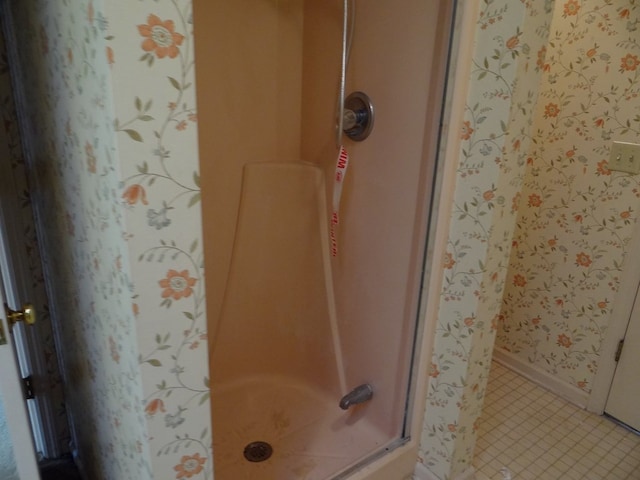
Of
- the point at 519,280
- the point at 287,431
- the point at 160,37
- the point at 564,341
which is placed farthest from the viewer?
the point at 519,280

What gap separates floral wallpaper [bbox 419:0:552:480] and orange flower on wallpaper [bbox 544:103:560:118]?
2.70 ft

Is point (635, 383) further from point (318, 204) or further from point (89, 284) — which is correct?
point (89, 284)

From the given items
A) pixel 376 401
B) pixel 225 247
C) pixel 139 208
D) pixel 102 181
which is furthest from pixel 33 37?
pixel 376 401

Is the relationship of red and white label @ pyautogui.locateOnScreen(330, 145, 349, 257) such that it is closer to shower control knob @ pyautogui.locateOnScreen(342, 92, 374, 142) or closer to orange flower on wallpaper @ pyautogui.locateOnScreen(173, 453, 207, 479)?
shower control knob @ pyautogui.locateOnScreen(342, 92, 374, 142)

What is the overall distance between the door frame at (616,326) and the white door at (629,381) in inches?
0.6

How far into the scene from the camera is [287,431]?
1.49 metres

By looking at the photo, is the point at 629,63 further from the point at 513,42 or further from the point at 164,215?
the point at 164,215

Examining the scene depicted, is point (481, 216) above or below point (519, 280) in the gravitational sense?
above

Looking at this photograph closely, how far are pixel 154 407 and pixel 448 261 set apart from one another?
85 centimetres

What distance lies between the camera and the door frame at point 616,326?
62.6 inches

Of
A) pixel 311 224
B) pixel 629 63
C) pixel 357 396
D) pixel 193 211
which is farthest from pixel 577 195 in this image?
pixel 193 211

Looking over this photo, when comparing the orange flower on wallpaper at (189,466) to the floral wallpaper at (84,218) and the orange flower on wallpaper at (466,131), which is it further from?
the orange flower on wallpaper at (466,131)

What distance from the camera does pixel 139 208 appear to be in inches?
23.0

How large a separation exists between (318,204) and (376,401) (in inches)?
28.3
